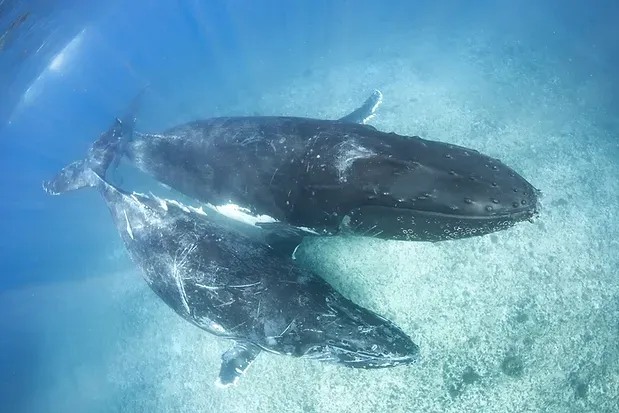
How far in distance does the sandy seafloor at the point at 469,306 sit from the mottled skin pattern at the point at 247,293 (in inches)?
66.8

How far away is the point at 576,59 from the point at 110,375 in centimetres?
2069

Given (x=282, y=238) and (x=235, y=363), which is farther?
(x=235, y=363)

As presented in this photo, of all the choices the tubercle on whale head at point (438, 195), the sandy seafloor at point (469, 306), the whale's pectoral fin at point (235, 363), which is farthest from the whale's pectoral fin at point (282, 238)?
the whale's pectoral fin at point (235, 363)

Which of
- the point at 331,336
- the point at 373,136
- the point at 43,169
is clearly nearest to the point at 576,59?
the point at 373,136

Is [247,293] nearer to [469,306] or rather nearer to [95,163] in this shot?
[469,306]

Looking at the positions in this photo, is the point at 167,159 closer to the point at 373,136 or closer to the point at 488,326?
the point at 373,136

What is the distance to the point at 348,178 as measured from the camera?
5.39 meters

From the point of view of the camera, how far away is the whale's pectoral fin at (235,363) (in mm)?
7715

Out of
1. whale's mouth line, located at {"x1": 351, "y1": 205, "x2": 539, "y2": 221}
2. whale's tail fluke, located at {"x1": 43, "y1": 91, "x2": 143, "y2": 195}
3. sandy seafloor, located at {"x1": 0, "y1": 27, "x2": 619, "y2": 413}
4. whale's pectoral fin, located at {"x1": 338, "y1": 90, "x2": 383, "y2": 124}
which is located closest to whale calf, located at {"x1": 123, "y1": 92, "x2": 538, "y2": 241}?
whale's mouth line, located at {"x1": 351, "y1": 205, "x2": 539, "y2": 221}

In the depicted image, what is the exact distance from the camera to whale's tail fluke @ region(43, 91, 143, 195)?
1109 centimetres

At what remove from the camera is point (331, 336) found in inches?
230

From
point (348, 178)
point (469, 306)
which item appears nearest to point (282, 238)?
point (348, 178)

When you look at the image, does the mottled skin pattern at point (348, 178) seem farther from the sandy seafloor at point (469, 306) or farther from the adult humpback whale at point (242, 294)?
the sandy seafloor at point (469, 306)

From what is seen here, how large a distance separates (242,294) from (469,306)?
183 inches
